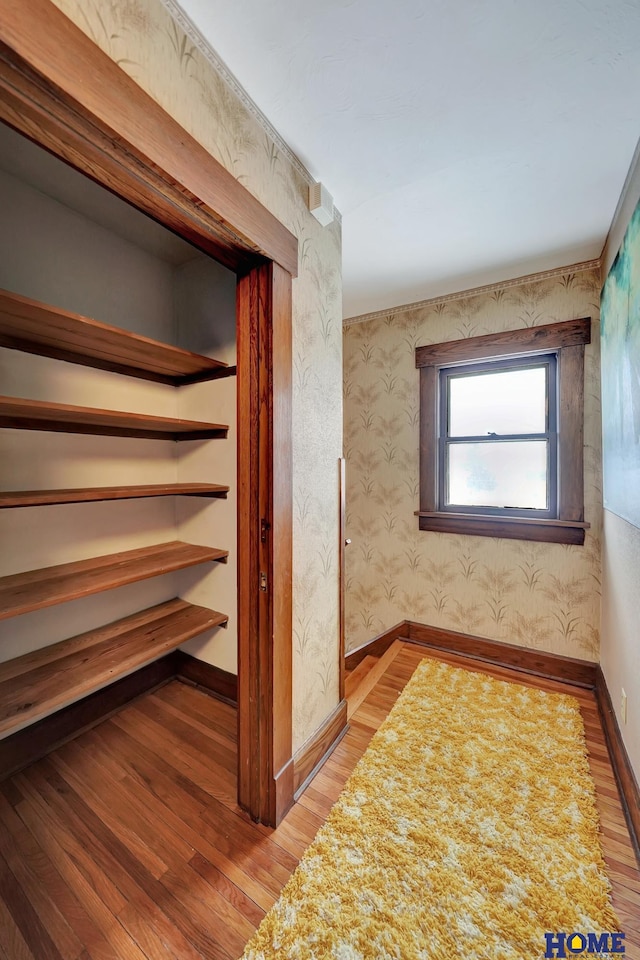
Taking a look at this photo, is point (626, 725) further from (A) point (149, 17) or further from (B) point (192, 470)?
(A) point (149, 17)

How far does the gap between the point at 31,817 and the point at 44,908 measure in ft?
1.20

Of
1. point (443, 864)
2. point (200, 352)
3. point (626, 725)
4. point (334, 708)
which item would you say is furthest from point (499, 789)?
point (200, 352)

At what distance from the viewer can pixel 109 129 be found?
0.74 m

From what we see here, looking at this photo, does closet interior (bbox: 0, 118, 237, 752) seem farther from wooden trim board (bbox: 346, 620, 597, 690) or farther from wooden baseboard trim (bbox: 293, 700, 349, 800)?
wooden trim board (bbox: 346, 620, 597, 690)

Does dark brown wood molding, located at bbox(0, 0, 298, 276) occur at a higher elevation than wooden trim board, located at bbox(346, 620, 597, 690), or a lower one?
higher

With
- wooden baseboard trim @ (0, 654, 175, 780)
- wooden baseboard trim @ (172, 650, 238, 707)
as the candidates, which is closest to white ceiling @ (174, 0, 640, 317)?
wooden baseboard trim @ (172, 650, 238, 707)

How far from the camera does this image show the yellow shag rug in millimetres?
950

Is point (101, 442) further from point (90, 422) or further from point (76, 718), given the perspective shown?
point (76, 718)

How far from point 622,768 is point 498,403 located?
1989mm

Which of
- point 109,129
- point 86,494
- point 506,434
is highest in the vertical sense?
point 109,129

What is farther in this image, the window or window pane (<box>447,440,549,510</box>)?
window pane (<box>447,440,549,510</box>)

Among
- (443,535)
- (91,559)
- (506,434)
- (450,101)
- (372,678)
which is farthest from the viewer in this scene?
(443,535)

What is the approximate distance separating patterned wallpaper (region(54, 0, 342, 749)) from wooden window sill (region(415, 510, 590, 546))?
1.19m

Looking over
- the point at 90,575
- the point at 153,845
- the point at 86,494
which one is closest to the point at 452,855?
the point at 153,845
